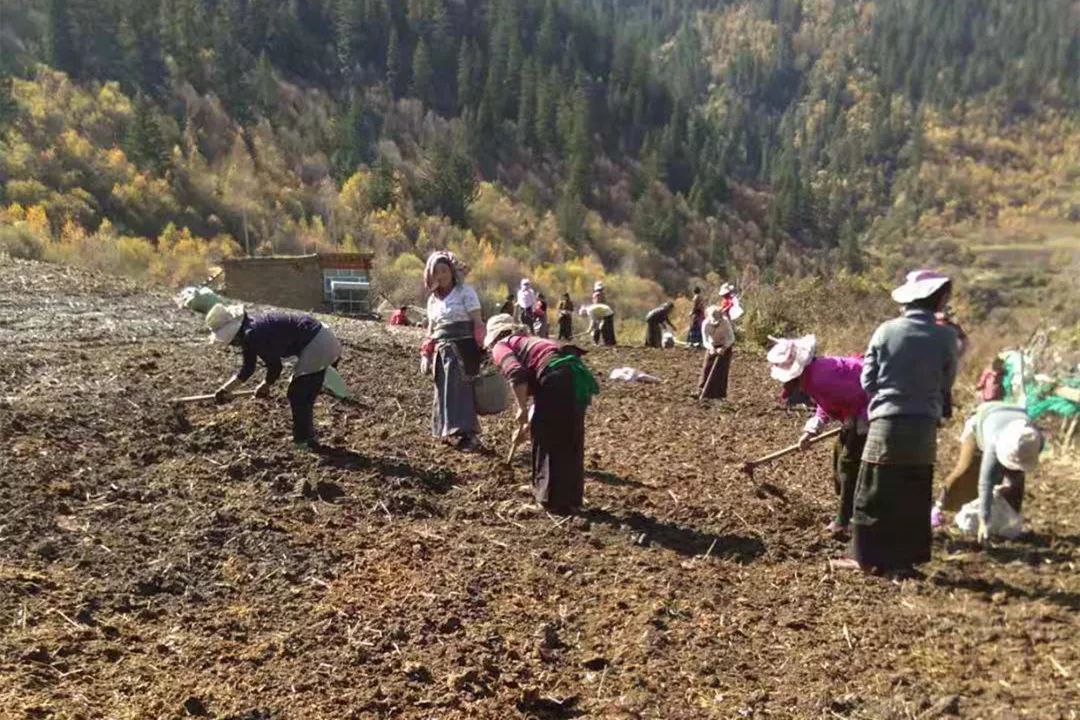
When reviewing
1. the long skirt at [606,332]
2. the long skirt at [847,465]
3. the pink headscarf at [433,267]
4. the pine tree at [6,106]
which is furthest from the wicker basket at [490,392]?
the pine tree at [6,106]

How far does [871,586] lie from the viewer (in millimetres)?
4430

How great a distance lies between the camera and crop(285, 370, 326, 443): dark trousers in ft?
20.0

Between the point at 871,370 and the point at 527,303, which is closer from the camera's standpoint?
the point at 871,370

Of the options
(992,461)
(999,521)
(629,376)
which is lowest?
(629,376)

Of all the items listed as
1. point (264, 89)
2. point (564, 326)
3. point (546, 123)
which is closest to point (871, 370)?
point (564, 326)

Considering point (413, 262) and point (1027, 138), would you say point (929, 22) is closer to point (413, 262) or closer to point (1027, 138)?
point (1027, 138)

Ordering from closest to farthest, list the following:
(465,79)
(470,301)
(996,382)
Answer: (470,301) < (996,382) < (465,79)

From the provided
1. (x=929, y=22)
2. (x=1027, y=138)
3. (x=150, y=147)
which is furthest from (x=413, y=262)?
(x=929, y=22)

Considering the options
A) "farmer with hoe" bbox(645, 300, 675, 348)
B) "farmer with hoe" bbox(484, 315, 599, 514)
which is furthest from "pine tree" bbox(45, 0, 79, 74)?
"farmer with hoe" bbox(484, 315, 599, 514)

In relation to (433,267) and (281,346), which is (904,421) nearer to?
(433,267)

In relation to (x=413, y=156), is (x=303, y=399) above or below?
above

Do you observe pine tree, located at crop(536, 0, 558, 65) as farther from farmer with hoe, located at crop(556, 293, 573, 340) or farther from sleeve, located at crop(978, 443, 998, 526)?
sleeve, located at crop(978, 443, 998, 526)

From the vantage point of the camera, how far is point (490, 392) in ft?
20.1

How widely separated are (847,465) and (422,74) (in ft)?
262
